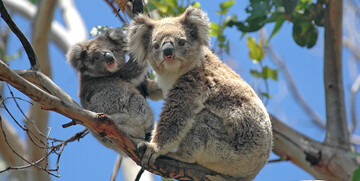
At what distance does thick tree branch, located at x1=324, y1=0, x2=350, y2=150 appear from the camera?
5895mm

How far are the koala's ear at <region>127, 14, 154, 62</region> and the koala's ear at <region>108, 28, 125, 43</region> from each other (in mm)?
280

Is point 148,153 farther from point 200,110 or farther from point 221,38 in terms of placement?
point 221,38

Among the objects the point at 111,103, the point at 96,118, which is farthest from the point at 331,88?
the point at 96,118

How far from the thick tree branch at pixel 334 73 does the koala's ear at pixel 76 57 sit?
343 centimetres

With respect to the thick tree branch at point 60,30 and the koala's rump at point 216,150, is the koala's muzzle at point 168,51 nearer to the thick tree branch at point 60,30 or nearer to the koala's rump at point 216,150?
the koala's rump at point 216,150

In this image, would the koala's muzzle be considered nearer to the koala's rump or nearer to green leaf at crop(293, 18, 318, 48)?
the koala's rump

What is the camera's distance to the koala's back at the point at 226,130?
3.79 meters

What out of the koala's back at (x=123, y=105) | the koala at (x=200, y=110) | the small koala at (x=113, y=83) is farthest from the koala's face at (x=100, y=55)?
the koala at (x=200, y=110)

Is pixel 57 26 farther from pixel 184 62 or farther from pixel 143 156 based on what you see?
pixel 143 156

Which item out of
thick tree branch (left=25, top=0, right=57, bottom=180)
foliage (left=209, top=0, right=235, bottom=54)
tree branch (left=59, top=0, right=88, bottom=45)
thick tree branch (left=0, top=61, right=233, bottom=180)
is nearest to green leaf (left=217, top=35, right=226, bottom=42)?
foliage (left=209, top=0, right=235, bottom=54)

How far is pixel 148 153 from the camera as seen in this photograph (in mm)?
3518

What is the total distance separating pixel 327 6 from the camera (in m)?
5.89

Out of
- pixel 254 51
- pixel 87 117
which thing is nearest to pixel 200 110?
pixel 87 117

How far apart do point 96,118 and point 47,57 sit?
11.3ft
